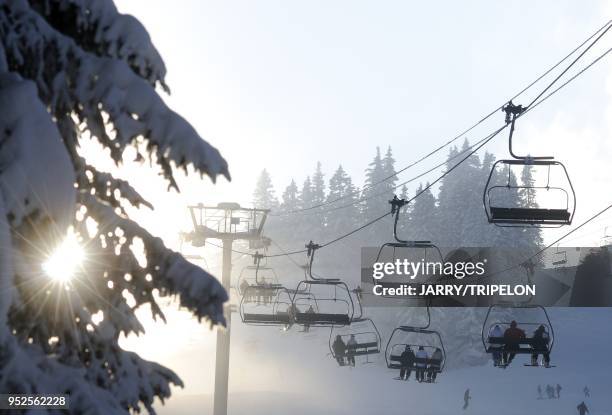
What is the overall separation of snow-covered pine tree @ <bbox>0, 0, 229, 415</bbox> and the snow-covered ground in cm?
4772

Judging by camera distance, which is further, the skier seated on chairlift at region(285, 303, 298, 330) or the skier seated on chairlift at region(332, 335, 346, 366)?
the skier seated on chairlift at region(332, 335, 346, 366)

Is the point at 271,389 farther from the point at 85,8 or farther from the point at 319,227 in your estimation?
the point at 85,8

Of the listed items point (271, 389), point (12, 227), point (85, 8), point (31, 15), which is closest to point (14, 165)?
point (12, 227)

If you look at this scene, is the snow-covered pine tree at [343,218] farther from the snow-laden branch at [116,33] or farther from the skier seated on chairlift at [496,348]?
the snow-laden branch at [116,33]

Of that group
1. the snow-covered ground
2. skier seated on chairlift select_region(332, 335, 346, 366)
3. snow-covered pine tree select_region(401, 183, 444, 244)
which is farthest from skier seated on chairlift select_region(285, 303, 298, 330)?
snow-covered pine tree select_region(401, 183, 444, 244)

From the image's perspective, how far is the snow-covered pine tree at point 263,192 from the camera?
9838 cm

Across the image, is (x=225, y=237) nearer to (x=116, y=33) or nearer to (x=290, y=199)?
(x=116, y=33)

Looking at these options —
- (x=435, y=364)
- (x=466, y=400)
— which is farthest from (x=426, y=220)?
(x=435, y=364)

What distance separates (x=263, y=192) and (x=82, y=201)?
94477 mm

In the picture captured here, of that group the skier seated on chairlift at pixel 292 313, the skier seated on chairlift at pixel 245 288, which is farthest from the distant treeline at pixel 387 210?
the skier seated on chairlift at pixel 292 313

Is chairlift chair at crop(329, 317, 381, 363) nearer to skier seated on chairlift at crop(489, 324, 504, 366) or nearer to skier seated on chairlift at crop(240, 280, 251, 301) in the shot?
skier seated on chairlift at crop(489, 324, 504, 366)

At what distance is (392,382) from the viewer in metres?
65.1

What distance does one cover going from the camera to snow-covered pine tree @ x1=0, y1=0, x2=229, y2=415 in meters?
3.56

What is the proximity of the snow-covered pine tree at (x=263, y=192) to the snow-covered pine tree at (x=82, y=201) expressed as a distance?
93.1 metres
